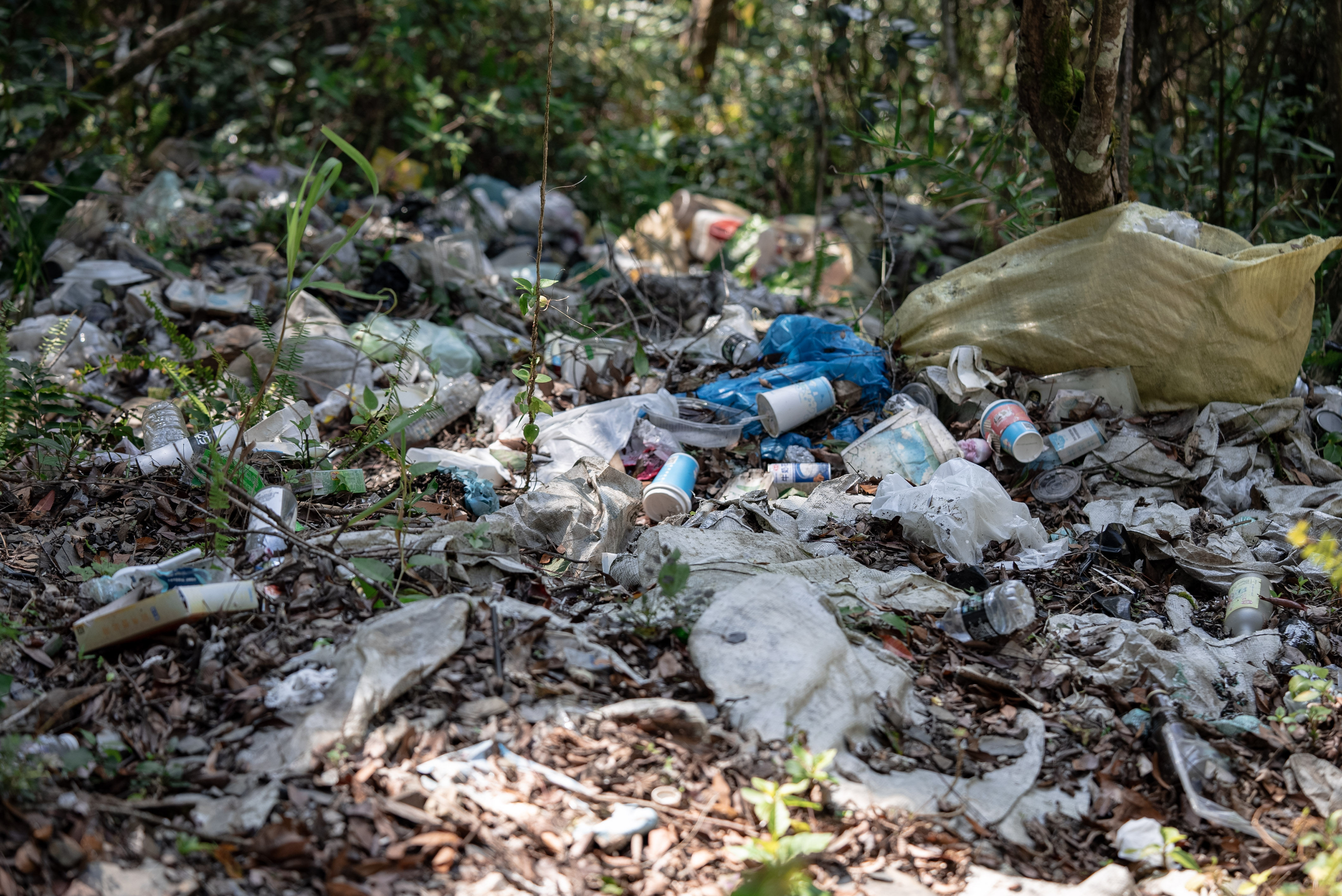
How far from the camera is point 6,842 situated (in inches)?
55.6

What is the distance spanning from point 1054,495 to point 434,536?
1.85m

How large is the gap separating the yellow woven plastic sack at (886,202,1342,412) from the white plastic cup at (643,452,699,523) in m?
1.12

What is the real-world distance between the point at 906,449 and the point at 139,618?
213 centimetres

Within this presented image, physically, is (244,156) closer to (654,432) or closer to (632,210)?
(632,210)

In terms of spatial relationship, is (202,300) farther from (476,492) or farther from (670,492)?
(670,492)

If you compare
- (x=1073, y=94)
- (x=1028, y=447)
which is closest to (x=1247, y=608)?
(x=1028, y=447)

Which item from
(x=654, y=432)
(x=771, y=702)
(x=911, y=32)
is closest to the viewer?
(x=771, y=702)

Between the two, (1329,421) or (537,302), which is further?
(1329,421)

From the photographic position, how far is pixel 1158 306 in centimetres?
294

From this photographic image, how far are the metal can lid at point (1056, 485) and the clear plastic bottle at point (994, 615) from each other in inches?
29.8

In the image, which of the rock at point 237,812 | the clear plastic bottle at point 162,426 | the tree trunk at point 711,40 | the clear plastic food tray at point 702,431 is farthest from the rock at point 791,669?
the tree trunk at point 711,40

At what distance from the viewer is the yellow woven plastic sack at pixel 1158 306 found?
287 cm


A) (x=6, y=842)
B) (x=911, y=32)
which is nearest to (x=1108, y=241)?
(x=911, y=32)

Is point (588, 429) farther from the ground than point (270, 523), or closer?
closer
